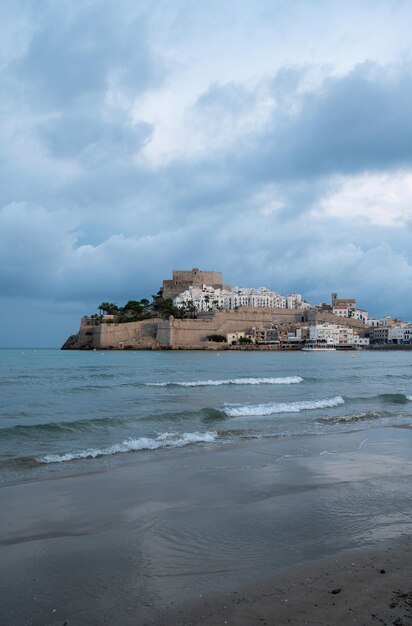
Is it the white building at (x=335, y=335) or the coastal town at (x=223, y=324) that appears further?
the white building at (x=335, y=335)

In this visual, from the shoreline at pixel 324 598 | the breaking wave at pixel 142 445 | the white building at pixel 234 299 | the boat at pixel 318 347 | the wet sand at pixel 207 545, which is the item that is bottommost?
the breaking wave at pixel 142 445

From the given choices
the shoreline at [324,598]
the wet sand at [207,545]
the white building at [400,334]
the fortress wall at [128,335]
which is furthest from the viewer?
the white building at [400,334]

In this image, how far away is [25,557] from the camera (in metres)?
4.25

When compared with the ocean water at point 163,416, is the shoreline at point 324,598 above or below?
above

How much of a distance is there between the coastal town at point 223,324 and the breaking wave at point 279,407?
68.5 meters

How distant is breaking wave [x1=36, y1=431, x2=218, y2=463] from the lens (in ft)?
28.0

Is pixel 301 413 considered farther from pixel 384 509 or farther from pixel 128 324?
pixel 128 324

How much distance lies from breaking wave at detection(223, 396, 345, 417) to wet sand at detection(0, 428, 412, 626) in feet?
21.8

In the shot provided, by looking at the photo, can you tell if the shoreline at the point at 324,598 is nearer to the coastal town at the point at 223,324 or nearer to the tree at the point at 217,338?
the coastal town at the point at 223,324

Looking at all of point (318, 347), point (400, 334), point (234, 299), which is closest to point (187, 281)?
point (234, 299)

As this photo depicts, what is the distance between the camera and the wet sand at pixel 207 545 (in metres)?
3.36

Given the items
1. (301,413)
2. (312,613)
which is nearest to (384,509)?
(312,613)

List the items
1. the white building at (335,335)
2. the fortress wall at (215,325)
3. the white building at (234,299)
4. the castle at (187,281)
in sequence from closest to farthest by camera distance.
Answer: the fortress wall at (215,325) < the white building at (335,335) < the white building at (234,299) < the castle at (187,281)

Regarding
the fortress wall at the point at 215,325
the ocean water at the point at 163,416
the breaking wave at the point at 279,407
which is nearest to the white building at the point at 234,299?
the fortress wall at the point at 215,325
